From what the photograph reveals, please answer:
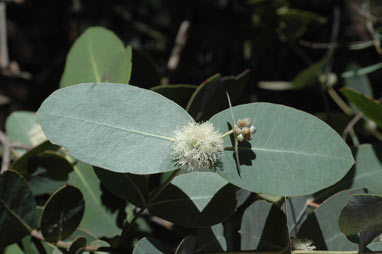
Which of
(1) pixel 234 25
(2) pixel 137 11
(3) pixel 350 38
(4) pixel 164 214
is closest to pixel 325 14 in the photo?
(3) pixel 350 38

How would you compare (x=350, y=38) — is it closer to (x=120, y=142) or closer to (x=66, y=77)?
(x=66, y=77)

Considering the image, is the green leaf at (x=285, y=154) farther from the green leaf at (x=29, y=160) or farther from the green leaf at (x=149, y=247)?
the green leaf at (x=29, y=160)

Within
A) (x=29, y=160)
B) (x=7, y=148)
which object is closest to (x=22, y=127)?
(x=7, y=148)

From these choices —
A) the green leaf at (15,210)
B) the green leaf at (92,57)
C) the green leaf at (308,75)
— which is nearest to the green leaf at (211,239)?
the green leaf at (15,210)

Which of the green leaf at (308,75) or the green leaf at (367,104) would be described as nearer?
the green leaf at (367,104)

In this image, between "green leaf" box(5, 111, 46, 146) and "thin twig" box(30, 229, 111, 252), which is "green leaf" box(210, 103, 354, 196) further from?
"green leaf" box(5, 111, 46, 146)

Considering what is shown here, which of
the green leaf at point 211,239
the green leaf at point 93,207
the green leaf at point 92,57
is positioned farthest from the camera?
the green leaf at point 92,57

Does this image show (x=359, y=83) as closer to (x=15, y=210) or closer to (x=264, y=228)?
(x=264, y=228)

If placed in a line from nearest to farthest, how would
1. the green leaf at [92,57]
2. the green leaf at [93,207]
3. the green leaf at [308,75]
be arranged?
the green leaf at [93,207]
the green leaf at [92,57]
the green leaf at [308,75]
